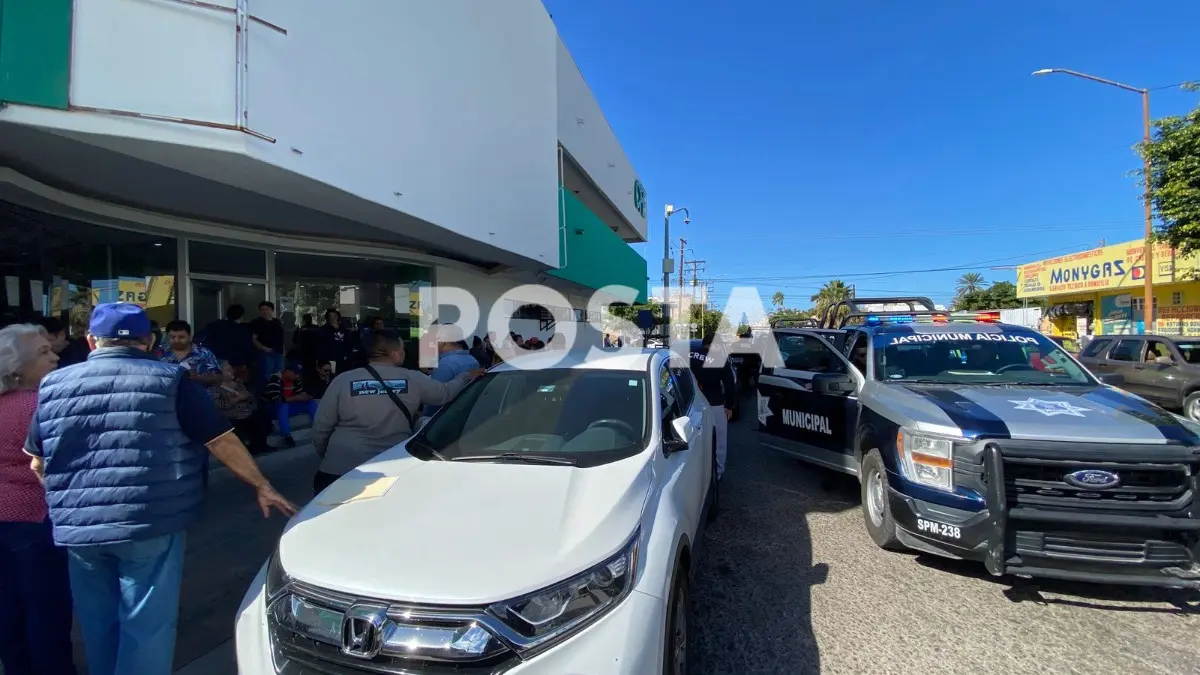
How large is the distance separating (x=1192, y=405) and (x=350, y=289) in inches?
593

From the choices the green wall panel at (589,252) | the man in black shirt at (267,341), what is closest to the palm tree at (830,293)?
the green wall panel at (589,252)

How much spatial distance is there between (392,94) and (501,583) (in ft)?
21.9

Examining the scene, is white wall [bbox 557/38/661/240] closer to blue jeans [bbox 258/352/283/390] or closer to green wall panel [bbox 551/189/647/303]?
green wall panel [bbox 551/189/647/303]

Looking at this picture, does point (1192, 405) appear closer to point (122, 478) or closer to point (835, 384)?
point (835, 384)

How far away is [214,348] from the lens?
6.63m

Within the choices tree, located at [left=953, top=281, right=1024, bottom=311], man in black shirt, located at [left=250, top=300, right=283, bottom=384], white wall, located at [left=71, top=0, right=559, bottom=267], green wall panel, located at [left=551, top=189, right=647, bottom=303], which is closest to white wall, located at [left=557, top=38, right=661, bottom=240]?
green wall panel, located at [left=551, top=189, right=647, bottom=303]

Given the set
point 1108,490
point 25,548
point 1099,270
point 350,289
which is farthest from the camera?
point 1099,270

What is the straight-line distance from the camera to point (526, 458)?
288 centimetres

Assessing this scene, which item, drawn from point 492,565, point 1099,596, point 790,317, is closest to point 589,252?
point 790,317

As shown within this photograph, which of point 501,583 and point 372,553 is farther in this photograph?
point 372,553

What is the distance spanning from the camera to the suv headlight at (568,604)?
6.25 ft

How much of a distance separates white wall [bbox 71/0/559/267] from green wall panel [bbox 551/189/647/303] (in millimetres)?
1978

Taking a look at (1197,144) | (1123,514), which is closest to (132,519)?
(1123,514)

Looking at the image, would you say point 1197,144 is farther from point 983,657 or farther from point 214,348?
point 214,348
